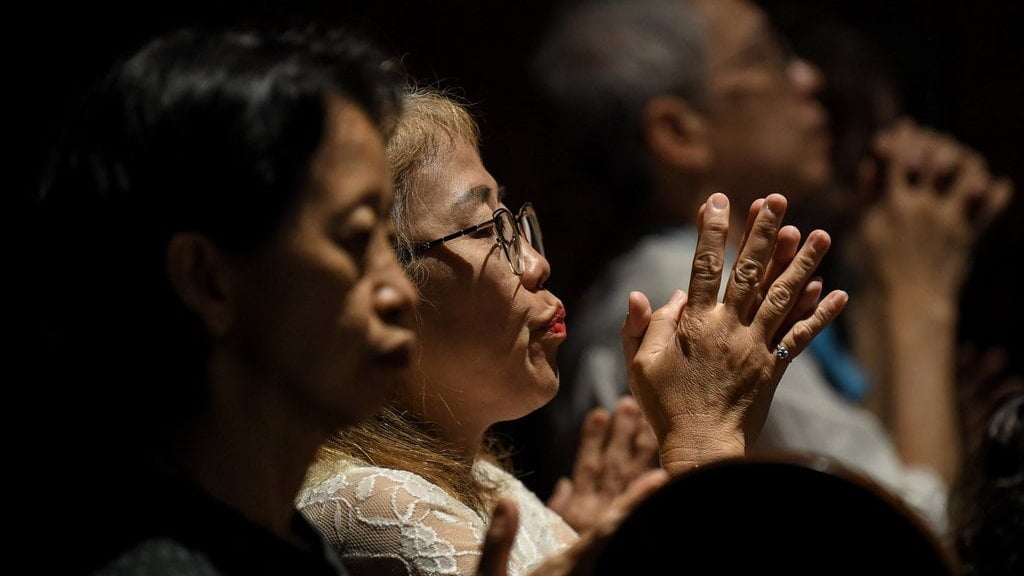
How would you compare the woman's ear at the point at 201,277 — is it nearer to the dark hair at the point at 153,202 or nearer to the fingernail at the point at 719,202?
the dark hair at the point at 153,202

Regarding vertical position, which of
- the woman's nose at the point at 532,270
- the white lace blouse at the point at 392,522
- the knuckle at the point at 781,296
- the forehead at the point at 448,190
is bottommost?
the white lace blouse at the point at 392,522

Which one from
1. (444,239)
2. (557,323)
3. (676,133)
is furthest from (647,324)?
(676,133)

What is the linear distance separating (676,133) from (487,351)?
1.21m

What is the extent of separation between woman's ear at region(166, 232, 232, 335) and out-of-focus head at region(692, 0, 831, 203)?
62.0 inches

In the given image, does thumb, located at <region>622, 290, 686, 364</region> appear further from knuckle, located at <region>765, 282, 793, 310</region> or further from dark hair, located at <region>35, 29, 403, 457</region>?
dark hair, located at <region>35, 29, 403, 457</region>

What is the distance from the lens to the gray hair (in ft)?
8.63

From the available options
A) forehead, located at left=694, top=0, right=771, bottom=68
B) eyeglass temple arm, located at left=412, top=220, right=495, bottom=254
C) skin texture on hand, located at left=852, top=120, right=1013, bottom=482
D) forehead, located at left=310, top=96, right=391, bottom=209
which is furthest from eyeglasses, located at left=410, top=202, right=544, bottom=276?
skin texture on hand, located at left=852, top=120, right=1013, bottom=482

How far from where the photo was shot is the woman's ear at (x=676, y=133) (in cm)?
257

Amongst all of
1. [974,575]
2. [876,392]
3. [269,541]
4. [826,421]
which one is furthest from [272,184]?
[876,392]

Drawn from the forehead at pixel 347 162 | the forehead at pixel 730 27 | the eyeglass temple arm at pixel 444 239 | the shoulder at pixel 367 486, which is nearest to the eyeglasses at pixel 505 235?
the eyeglass temple arm at pixel 444 239

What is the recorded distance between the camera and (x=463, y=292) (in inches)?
58.3

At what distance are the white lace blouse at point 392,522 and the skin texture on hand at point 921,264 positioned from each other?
1.48 m

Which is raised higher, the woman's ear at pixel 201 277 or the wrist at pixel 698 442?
the woman's ear at pixel 201 277

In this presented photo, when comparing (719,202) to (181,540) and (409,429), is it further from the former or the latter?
(181,540)
